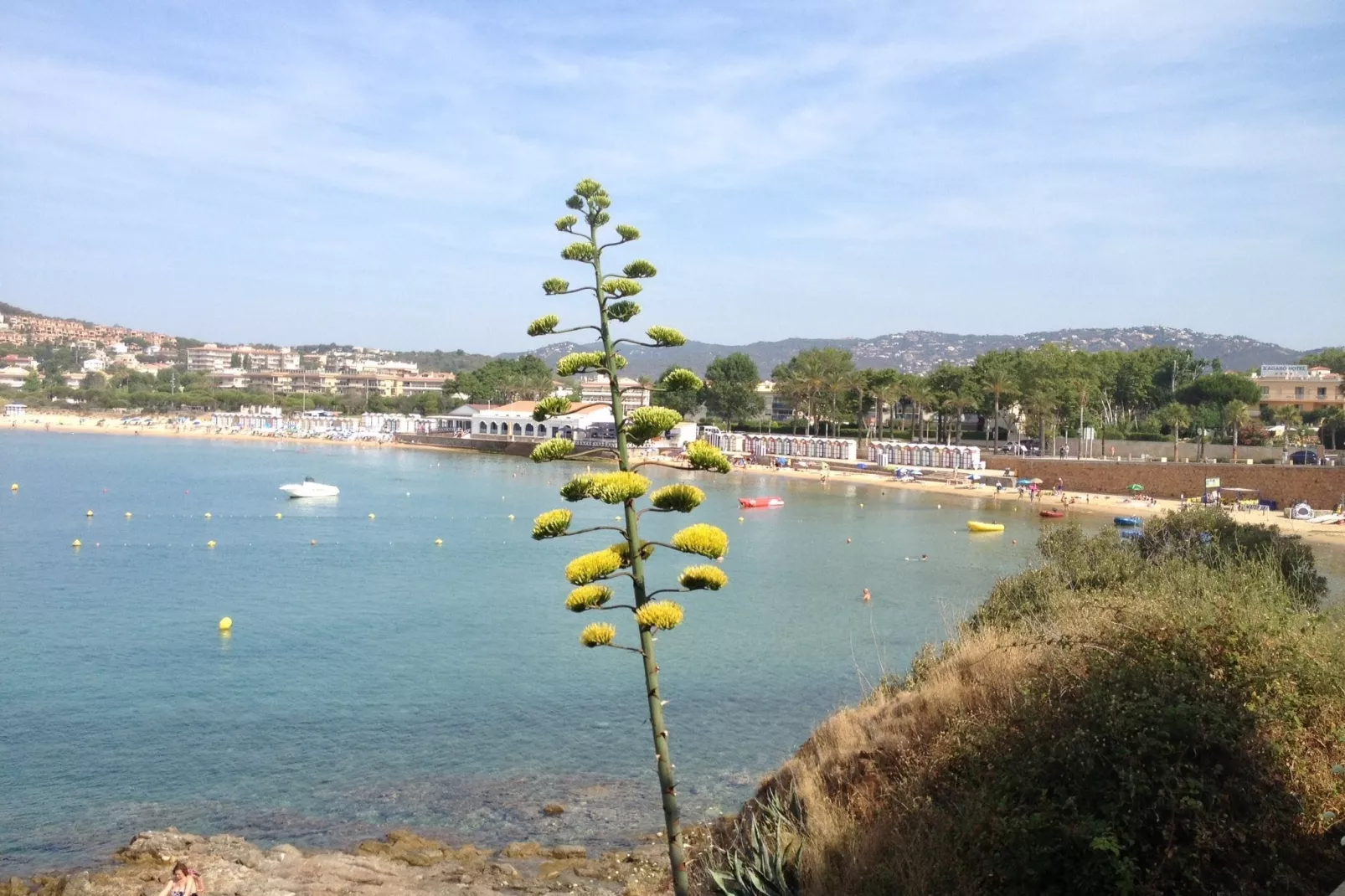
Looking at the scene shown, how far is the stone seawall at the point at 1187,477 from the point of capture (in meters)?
49.5

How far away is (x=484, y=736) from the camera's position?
17.8 metres

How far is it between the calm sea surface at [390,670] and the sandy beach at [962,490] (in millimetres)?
6823

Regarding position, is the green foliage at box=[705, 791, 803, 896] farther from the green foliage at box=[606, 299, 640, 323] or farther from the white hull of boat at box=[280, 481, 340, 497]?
the white hull of boat at box=[280, 481, 340, 497]

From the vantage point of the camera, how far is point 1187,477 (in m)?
54.2

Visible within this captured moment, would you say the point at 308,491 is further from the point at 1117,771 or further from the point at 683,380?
the point at 1117,771

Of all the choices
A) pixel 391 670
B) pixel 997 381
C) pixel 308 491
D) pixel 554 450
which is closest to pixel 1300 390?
pixel 997 381

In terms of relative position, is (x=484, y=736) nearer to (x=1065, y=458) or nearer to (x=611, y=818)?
(x=611, y=818)

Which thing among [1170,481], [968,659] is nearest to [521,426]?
[1170,481]

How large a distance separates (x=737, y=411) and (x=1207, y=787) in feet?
323

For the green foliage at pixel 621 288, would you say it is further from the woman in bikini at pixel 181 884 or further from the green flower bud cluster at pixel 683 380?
the woman in bikini at pixel 181 884

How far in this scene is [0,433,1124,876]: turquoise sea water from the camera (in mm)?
14867

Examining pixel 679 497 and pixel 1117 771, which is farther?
pixel 679 497

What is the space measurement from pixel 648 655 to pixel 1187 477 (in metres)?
54.1

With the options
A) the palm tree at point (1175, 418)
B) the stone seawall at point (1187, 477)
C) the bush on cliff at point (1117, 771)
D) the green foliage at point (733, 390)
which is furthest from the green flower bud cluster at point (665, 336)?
the green foliage at point (733, 390)
